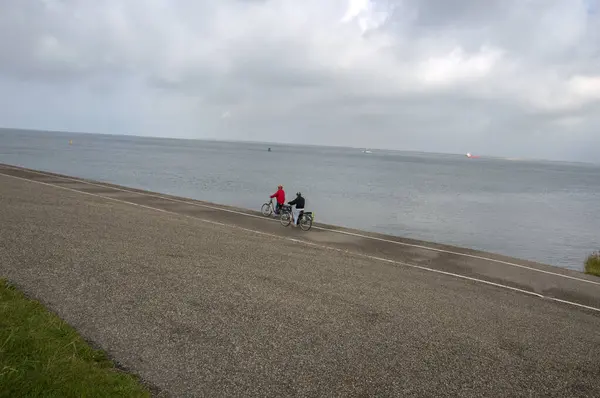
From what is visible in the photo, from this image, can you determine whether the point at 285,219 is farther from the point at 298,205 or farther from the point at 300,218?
the point at 298,205

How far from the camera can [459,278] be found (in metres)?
14.8

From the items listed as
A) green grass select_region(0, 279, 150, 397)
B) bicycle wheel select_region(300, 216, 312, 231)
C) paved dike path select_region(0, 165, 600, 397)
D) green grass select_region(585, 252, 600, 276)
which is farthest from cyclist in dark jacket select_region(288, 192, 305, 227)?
green grass select_region(0, 279, 150, 397)

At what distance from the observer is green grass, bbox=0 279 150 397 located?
18.2 ft

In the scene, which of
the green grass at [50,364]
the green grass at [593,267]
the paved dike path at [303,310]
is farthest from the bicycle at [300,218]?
the green grass at [50,364]

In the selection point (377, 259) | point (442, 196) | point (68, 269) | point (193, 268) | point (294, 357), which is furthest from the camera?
point (442, 196)

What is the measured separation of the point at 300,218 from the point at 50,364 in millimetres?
15560

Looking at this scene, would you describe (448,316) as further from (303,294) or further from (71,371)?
(71,371)

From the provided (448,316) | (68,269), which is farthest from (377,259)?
(68,269)

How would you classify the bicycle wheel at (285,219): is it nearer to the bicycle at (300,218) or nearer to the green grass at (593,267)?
the bicycle at (300,218)

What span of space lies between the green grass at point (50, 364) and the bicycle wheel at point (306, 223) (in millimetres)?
13923

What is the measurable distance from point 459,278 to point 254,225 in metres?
10.1

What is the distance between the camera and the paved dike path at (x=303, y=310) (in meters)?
7.41

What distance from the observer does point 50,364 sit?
6211mm

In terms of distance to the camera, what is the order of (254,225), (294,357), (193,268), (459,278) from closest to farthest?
(294,357) < (193,268) < (459,278) < (254,225)
